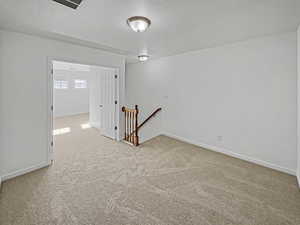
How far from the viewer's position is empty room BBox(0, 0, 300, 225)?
197 centimetres

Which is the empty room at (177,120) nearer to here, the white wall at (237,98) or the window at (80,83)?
the white wall at (237,98)

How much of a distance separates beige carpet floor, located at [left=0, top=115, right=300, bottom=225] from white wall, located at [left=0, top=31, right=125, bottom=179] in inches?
14.1

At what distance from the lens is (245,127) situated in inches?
135

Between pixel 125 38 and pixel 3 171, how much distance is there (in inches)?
125

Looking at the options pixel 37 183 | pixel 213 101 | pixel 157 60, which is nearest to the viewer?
pixel 37 183

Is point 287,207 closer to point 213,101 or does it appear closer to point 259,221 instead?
point 259,221

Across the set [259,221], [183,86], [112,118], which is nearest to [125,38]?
[183,86]

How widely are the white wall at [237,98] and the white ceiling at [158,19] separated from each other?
0.48 metres

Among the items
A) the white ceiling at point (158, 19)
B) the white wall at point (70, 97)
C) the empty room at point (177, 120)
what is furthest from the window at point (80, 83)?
the white ceiling at point (158, 19)

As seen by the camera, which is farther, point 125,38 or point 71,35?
point 125,38

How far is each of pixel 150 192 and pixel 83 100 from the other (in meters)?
8.69

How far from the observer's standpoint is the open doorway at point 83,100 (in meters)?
4.80

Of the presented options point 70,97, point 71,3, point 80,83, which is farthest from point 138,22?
point 80,83

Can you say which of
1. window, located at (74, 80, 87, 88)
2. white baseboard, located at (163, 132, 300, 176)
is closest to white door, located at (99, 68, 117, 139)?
white baseboard, located at (163, 132, 300, 176)
